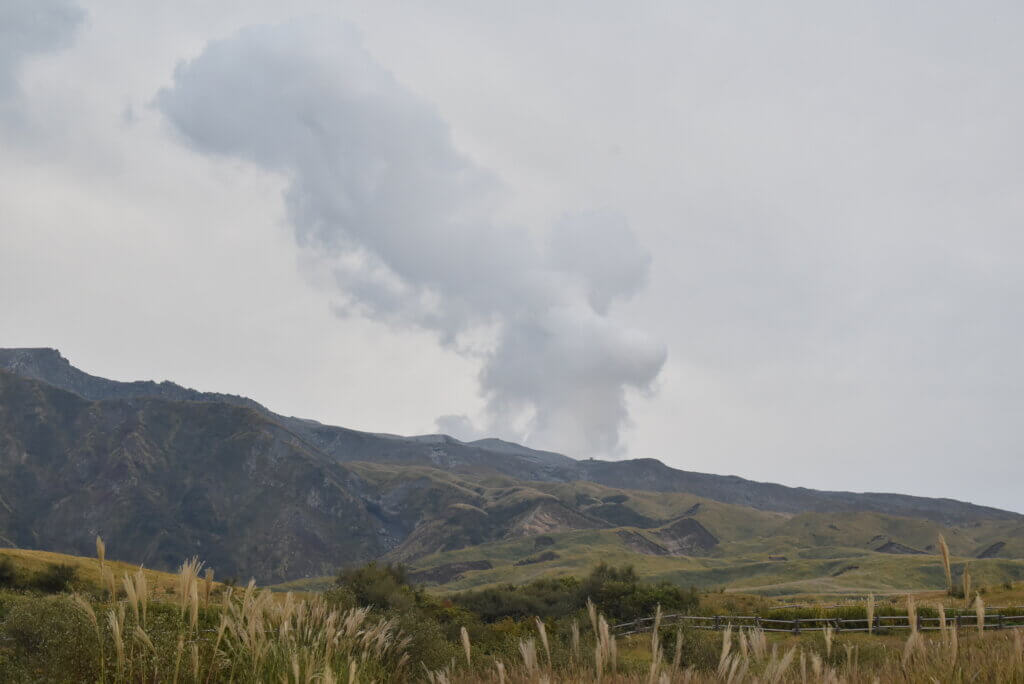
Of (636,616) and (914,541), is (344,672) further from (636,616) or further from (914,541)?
(914,541)

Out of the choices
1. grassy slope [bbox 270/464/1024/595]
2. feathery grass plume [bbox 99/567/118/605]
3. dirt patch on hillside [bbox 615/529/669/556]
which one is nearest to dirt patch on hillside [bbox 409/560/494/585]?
grassy slope [bbox 270/464/1024/595]

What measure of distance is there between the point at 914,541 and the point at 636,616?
622 ft

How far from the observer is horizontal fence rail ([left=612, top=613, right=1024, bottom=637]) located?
26734mm

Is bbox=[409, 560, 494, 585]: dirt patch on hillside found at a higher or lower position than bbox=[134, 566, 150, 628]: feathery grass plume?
lower

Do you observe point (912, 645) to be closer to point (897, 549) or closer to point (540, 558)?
point (540, 558)

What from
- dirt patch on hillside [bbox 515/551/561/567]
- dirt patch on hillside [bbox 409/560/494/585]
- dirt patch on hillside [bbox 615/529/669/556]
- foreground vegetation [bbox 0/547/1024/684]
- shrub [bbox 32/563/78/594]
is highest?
foreground vegetation [bbox 0/547/1024/684]

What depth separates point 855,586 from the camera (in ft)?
332

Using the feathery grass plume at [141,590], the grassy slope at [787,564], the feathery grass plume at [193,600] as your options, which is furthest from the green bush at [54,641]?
the grassy slope at [787,564]

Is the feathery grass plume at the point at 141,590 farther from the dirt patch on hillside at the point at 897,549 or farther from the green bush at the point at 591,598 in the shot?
the dirt patch on hillside at the point at 897,549

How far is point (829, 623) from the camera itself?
31281 mm

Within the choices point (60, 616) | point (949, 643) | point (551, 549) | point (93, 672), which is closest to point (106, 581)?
point (93, 672)

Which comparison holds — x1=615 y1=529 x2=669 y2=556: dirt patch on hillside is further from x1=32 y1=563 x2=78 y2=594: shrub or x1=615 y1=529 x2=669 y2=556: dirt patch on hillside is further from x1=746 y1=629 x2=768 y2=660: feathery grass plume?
x1=746 y1=629 x2=768 y2=660: feathery grass plume

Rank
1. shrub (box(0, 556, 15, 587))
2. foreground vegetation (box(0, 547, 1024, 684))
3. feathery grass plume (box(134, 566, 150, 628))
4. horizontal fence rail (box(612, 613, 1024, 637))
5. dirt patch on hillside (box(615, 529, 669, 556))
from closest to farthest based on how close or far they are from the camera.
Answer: feathery grass plume (box(134, 566, 150, 628)), foreground vegetation (box(0, 547, 1024, 684)), horizontal fence rail (box(612, 613, 1024, 637)), shrub (box(0, 556, 15, 587)), dirt patch on hillside (box(615, 529, 669, 556))

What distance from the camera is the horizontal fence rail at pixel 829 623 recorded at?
87.7 feet
